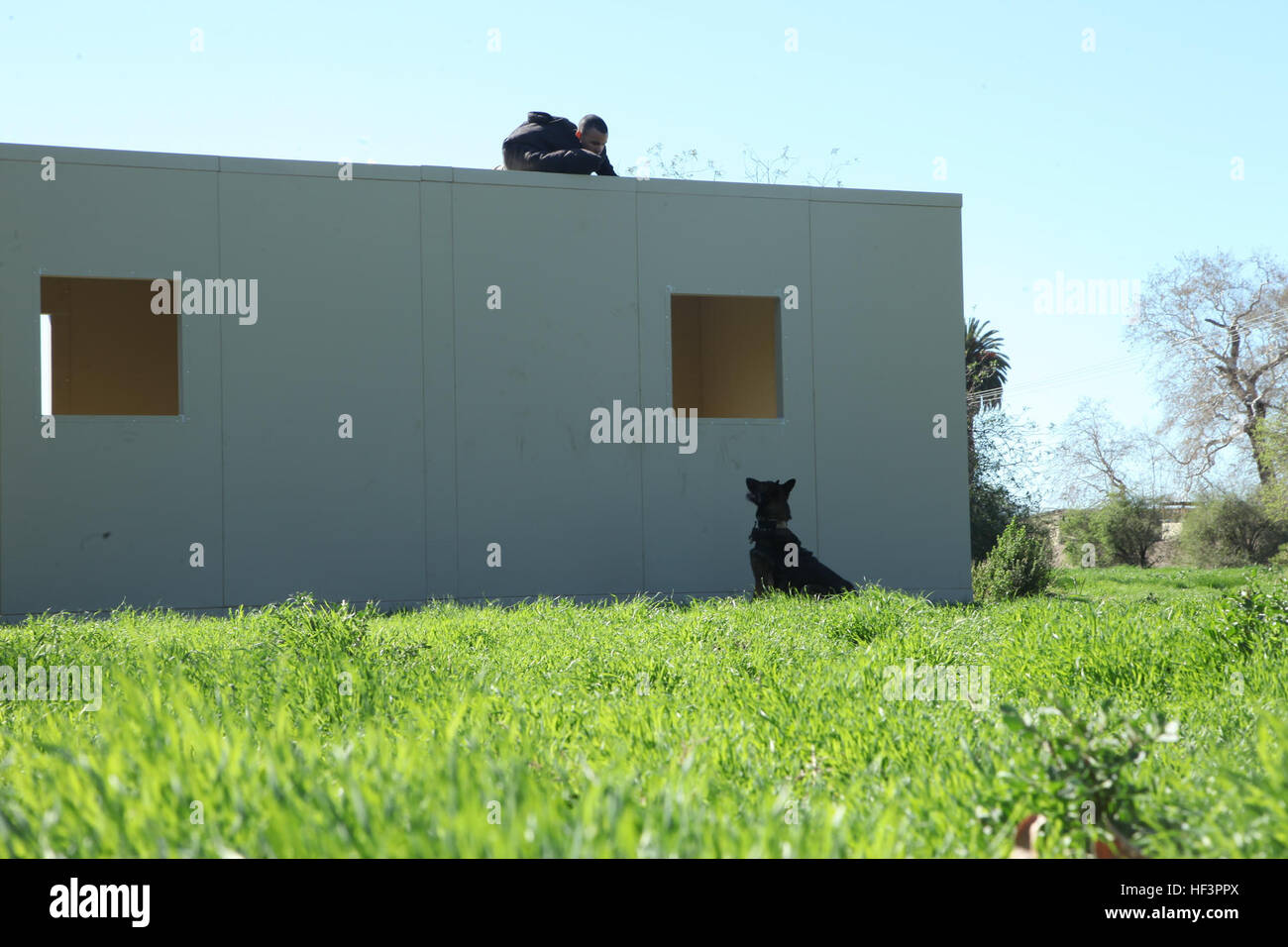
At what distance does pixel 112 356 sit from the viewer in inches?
587

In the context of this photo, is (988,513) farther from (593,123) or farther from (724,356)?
(593,123)

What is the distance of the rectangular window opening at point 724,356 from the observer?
48.4 feet

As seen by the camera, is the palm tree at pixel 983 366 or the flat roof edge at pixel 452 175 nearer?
the flat roof edge at pixel 452 175

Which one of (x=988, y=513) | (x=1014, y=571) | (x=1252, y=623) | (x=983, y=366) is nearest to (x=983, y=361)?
(x=983, y=366)

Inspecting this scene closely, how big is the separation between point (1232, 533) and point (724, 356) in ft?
49.0

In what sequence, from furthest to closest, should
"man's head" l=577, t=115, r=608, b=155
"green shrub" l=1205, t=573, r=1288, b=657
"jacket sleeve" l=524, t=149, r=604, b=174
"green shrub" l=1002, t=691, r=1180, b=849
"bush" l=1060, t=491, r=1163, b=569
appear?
"bush" l=1060, t=491, r=1163, b=569, "man's head" l=577, t=115, r=608, b=155, "jacket sleeve" l=524, t=149, r=604, b=174, "green shrub" l=1205, t=573, r=1288, b=657, "green shrub" l=1002, t=691, r=1180, b=849

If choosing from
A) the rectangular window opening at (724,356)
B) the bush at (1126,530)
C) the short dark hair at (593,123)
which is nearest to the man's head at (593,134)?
the short dark hair at (593,123)

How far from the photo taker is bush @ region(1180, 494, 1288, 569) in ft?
78.3

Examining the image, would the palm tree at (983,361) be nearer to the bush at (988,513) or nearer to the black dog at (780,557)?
the bush at (988,513)

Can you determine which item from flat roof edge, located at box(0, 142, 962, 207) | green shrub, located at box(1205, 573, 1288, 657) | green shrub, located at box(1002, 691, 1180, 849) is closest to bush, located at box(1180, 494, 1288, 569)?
flat roof edge, located at box(0, 142, 962, 207)

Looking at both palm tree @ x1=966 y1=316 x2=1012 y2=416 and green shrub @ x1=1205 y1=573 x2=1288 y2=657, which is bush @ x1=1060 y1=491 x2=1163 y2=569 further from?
green shrub @ x1=1205 y1=573 x2=1288 y2=657

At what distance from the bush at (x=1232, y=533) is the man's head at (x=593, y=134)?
19.0 metres

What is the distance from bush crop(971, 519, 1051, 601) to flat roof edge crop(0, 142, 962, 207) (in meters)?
4.21
